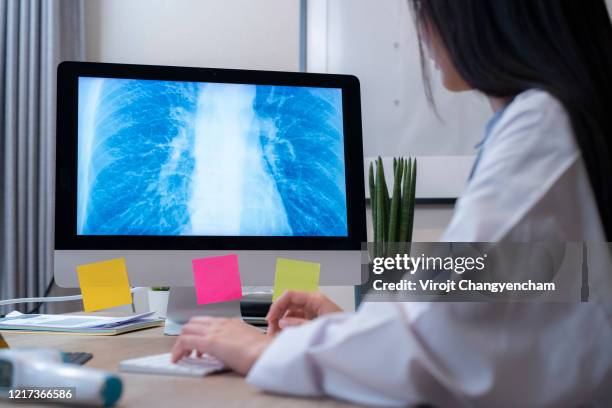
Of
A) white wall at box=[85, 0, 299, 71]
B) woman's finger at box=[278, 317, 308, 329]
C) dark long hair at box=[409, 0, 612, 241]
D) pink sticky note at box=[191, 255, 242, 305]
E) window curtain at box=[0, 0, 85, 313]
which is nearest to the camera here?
dark long hair at box=[409, 0, 612, 241]

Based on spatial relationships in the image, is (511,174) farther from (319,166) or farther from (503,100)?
(319,166)

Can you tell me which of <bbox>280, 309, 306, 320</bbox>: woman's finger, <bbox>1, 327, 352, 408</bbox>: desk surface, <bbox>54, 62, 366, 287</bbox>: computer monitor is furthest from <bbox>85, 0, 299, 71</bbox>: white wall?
<bbox>1, 327, 352, 408</bbox>: desk surface

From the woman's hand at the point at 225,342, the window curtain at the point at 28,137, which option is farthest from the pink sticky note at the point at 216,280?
the window curtain at the point at 28,137

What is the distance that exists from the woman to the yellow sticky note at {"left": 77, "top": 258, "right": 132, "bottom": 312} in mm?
402

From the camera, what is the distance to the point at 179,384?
28.1 inches

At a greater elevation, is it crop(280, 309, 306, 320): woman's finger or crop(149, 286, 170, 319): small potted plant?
crop(280, 309, 306, 320): woman's finger

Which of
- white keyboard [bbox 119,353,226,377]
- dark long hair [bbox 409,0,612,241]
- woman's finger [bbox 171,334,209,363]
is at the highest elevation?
dark long hair [bbox 409,0,612,241]

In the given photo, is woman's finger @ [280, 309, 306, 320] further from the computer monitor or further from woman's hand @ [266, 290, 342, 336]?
the computer monitor

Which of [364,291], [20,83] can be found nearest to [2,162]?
[20,83]

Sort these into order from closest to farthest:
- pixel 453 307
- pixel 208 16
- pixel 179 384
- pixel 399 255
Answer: pixel 453 307, pixel 179 384, pixel 399 255, pixel 208 16

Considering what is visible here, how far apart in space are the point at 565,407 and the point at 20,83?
1956 millimetres

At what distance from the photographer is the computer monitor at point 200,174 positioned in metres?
1.20

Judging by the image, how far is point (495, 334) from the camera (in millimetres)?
612

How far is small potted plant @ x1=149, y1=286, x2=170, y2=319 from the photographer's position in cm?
149
